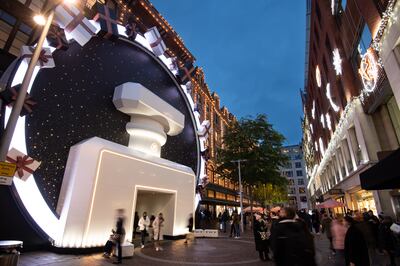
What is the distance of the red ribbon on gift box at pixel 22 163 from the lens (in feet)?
30.3

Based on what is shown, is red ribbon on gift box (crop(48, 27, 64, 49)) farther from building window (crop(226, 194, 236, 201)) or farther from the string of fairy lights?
building window (crop(226, 194, 236, 201))

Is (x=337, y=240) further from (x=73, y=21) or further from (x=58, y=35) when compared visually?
(x=73, y=21)

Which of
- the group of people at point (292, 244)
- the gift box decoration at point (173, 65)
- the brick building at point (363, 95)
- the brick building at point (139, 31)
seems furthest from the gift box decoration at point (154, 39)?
the group of people at point (292, 244)

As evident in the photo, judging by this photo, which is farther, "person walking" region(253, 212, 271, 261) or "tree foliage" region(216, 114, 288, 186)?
"tree foliage" region(216, 114, 288, 186)

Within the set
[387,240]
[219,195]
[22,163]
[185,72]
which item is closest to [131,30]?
[185,72]

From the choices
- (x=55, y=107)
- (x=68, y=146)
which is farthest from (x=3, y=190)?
(x=55, y=107)

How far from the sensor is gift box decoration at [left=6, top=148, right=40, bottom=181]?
9250mm

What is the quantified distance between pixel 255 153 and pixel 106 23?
18487 mm

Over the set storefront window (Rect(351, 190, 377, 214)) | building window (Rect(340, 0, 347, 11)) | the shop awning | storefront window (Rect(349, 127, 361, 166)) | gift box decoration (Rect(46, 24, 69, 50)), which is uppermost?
building window (Rect(340, 0, 347, 11))

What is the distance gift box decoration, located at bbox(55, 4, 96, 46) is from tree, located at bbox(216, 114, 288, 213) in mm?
18281

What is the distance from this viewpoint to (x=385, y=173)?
6.34m

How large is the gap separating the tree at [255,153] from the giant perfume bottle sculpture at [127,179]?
9.30 meters

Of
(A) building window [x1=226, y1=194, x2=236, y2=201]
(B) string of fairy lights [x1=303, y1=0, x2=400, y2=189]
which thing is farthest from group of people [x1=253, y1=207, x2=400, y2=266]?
(A) building window [x1=226, y1=194, x2=236, y2=201]

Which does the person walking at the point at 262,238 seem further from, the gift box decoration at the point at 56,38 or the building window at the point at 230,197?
the building window at the point at 230,197
